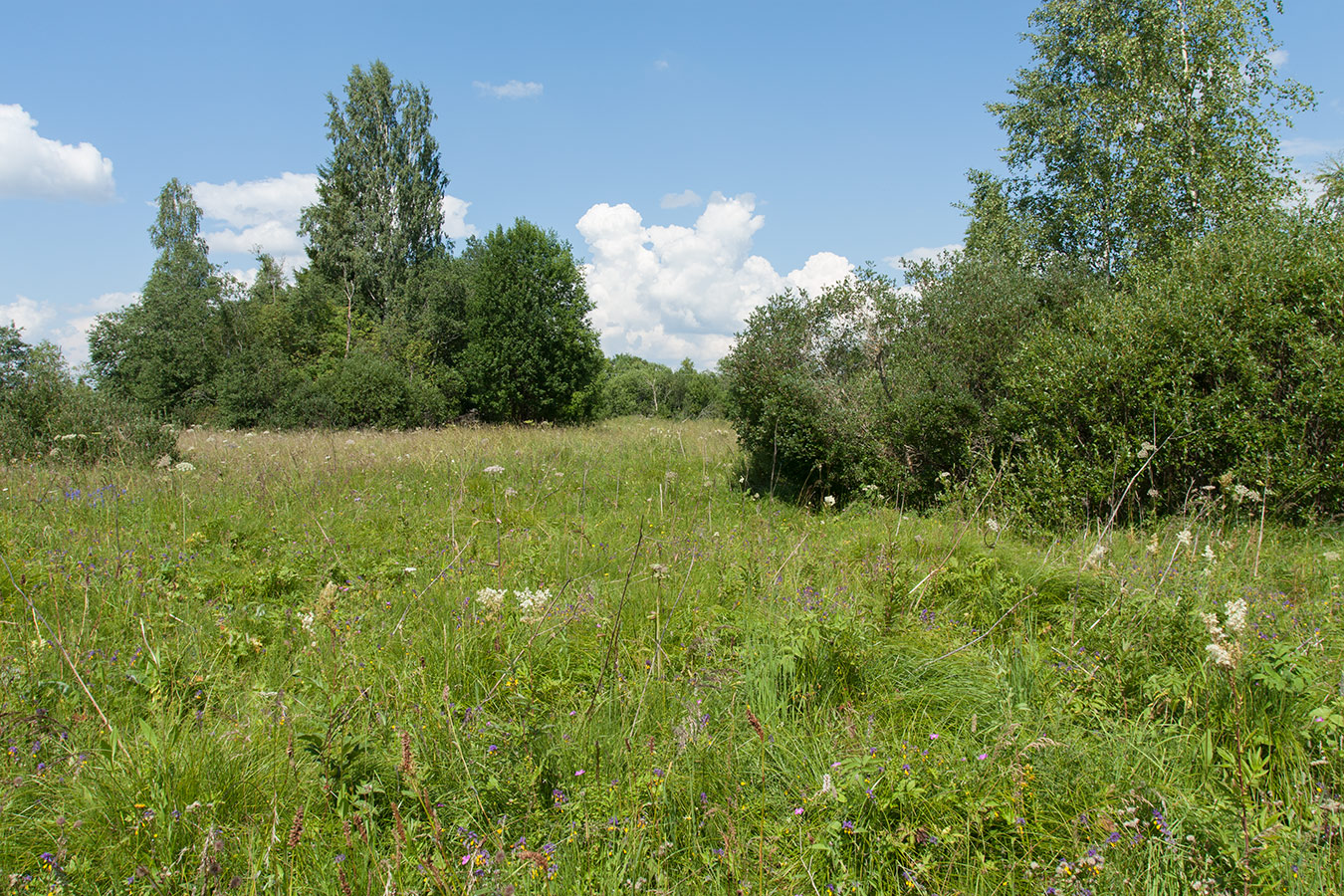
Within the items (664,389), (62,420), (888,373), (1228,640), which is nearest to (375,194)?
(62,420)

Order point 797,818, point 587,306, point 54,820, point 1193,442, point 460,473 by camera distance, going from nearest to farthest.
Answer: point 54,820 < point 797,818 < point 1193,442 < point 460,473 < point 587,306

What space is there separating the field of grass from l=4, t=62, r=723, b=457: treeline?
61.5 ft

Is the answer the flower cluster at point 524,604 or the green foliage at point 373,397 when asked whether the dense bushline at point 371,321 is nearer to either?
the green foliage at point 373,397

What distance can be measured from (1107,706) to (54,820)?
3752 mm

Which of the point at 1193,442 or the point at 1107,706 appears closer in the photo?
the point at 1107,706

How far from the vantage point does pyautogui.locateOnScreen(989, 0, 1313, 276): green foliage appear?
533 inches

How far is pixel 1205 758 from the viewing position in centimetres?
232

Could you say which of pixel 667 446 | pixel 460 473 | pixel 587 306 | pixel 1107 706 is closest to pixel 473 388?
pixel 587 306

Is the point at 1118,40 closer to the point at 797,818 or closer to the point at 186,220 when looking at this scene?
the point at 797,818

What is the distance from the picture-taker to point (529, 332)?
25.1 m

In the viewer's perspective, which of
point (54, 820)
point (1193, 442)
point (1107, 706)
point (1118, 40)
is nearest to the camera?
point (54, 820)

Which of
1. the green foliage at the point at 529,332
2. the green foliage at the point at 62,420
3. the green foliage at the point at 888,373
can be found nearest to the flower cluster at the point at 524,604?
the green foliage at the point at 888,373

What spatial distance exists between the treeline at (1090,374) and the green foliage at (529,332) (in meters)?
16.5

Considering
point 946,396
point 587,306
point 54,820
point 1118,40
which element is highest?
point 1118,40
